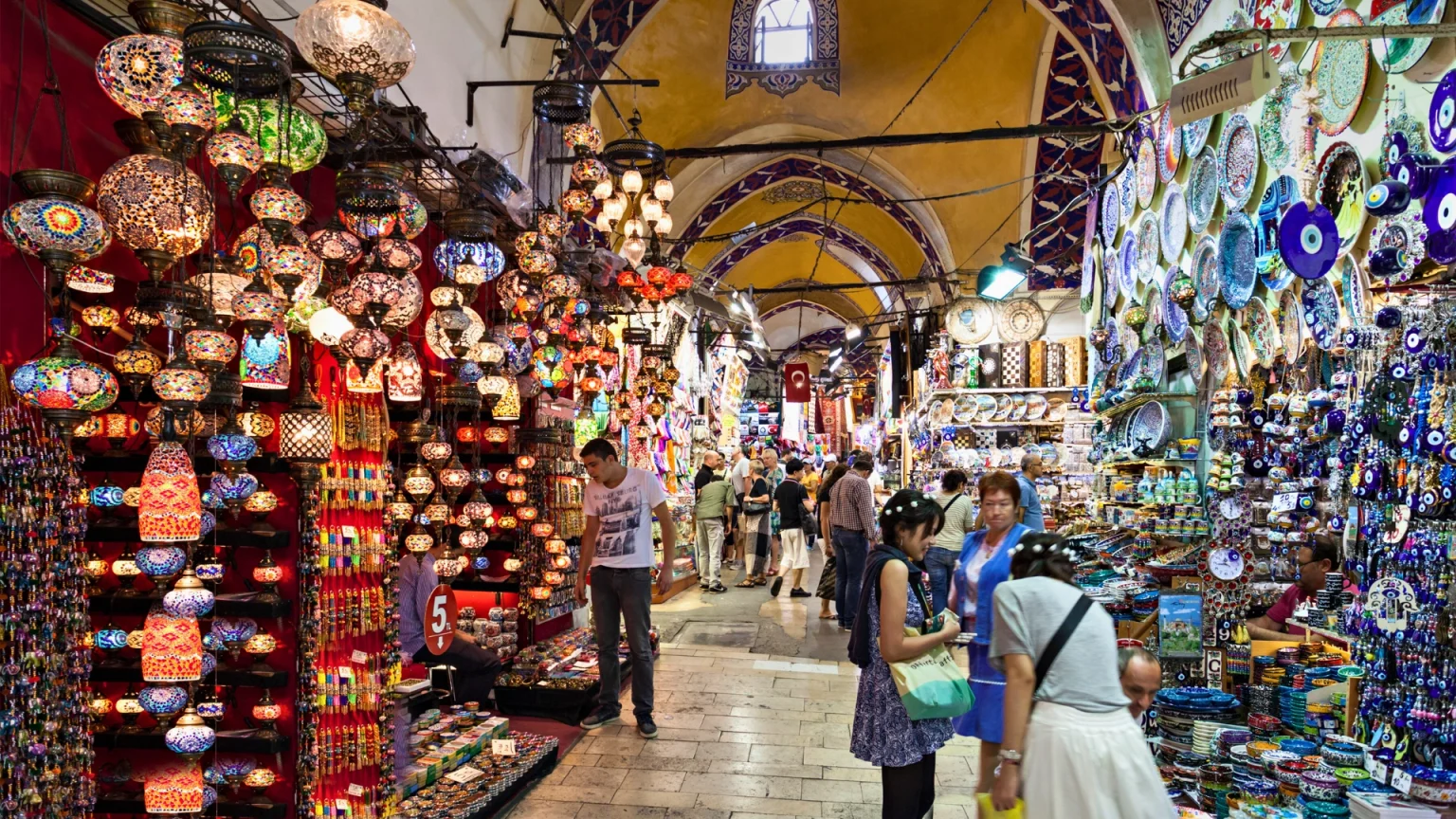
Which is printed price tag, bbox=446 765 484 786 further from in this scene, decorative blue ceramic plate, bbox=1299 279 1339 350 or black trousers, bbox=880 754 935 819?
decorative blue ceramic plate, bbox=1299 279 1339 350

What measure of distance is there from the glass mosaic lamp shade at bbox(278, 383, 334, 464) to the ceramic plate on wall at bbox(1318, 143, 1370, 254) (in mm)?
3909

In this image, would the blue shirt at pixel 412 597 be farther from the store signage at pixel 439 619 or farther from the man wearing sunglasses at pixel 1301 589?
the man wearing sunglasses at pixel 1301 589

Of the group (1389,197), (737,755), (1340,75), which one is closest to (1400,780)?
(1389,197)

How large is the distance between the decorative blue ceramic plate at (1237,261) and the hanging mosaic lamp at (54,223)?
4.71 m

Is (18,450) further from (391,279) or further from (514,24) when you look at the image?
(514,24)

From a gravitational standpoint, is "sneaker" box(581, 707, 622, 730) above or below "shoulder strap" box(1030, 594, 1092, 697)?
below

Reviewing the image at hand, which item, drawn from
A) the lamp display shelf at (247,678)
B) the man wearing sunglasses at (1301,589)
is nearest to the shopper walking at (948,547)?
the man wearing sunglasses at (1301,589)

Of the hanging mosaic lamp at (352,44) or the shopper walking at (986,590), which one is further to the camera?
the shopper walking at (986,590)

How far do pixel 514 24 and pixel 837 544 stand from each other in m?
4.22

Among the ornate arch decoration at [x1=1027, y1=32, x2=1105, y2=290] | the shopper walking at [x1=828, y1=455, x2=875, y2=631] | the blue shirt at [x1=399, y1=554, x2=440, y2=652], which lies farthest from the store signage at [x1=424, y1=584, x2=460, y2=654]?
the ornate arch decoration at [x1=1027, y1=32, x2=1105, y2=290]

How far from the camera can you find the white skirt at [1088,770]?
6.44 feet

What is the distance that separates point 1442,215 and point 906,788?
8.20 ft

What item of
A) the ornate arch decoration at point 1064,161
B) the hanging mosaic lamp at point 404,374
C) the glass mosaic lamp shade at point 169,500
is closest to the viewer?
the glass mosaic lamp shade at point 169,500

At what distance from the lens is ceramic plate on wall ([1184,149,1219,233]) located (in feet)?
16.9
